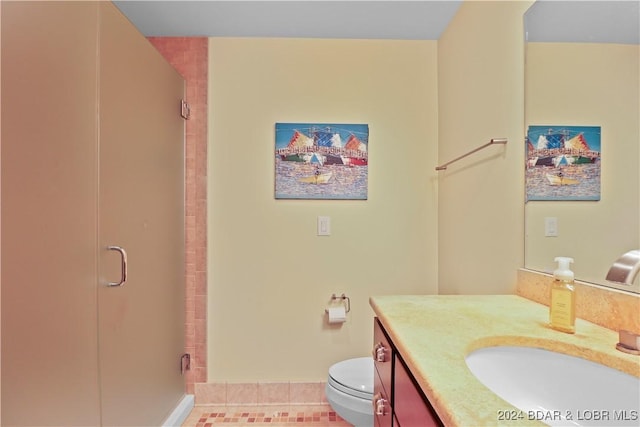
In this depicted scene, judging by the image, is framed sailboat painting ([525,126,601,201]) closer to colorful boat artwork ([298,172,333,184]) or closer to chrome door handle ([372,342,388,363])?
chrome door handle ([372,342,388,363])

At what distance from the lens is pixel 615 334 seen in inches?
30.3

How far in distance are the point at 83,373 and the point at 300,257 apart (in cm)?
114

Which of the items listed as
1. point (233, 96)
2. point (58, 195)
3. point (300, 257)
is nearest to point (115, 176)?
point (58, 195)

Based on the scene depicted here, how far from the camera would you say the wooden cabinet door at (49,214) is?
85cm

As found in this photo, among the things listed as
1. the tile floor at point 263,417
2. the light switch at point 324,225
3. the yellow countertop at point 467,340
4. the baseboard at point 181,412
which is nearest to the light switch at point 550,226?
the yellow countertop at point 467,340

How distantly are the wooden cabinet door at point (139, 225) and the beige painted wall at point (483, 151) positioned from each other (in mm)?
1570

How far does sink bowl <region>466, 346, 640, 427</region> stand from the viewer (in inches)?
24.5

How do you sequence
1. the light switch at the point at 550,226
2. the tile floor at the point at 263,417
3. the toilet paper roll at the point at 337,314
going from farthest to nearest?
the toilet paper roll at the point at 337,314
the tile floor at the point at 263,417
the light switch at the point at 550,226

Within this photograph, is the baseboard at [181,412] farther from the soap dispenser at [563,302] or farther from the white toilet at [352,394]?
the soap dispenser at [563,302]

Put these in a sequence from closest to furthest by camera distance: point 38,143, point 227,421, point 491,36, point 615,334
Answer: point 615,334 < point 38,143 < point 491,36 < point 227,421

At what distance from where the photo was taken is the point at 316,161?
1.93 metres

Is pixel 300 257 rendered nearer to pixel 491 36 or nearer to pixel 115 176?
pixel 115 176

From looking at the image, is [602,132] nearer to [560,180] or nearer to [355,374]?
[560,180]

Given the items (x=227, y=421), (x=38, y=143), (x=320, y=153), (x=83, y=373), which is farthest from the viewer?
(x=320, y=153)
